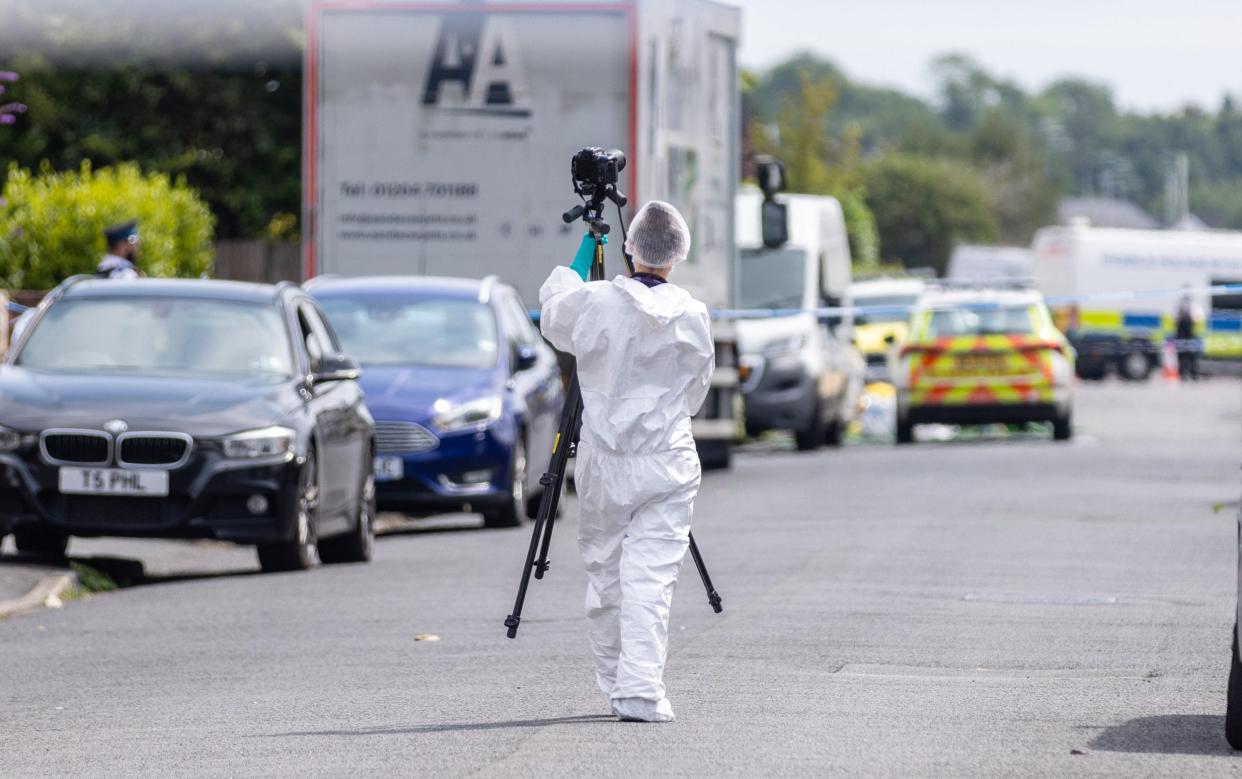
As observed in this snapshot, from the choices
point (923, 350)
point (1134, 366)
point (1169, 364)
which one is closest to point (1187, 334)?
point (1134, 366)

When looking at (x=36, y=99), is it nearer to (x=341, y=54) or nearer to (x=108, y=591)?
(x=341, y=54)

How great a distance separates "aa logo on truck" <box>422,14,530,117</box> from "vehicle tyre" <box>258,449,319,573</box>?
6.22 metres

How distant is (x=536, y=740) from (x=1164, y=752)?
1.77m

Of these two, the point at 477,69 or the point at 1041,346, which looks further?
the point at 1041,346

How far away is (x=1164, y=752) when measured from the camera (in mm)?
7414

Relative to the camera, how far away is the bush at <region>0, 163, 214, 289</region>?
27.0 m

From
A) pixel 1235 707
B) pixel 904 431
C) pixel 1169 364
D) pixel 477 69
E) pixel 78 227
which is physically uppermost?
pixel 477 69

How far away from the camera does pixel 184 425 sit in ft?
42.9

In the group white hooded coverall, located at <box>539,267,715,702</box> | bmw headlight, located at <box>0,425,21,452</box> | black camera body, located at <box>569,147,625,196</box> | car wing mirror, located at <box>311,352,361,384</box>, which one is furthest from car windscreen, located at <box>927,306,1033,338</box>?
white hooded coverall, located at <box>539,267,715,702</box>

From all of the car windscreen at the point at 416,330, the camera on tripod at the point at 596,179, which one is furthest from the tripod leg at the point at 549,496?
Result: the car windscreen at the point at 416,330

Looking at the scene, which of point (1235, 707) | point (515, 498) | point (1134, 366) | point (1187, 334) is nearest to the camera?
point (1235, 707)

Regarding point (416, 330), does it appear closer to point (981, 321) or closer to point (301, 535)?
point (301, 535)

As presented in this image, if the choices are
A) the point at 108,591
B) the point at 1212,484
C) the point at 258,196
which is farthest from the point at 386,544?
the point at 258,196

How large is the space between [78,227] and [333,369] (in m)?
13.8
